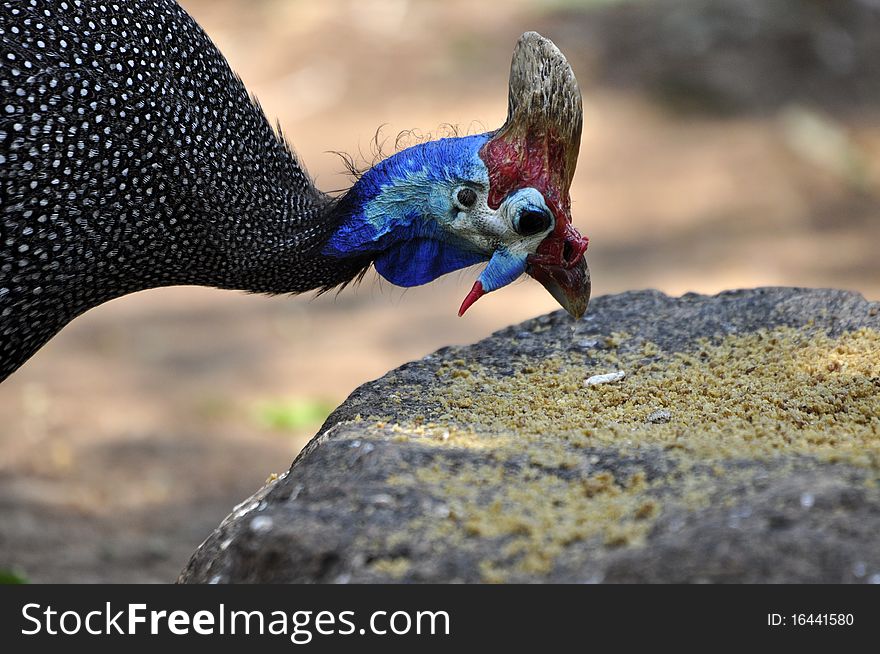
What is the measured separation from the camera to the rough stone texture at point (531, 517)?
2.04 metres

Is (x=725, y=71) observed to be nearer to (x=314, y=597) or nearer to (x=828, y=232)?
(x=828, y=232)

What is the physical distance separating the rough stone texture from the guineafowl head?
80 cm

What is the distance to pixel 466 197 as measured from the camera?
11.7ft

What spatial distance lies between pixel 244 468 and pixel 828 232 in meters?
5.31

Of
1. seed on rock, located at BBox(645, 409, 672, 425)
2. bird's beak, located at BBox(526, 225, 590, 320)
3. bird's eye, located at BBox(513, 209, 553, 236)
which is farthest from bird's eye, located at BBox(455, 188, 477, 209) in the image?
seed on rock, located at BBox(645, 409, 672, 425)

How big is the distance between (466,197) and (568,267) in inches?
16.3

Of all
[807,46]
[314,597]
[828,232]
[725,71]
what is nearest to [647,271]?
[828,232]

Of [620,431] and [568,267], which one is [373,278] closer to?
[568,267]

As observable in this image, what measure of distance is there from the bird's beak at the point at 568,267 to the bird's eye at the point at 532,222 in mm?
42

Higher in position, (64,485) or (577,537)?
(64,485)

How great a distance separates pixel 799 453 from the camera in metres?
2.44

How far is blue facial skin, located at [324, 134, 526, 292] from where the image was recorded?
3547 mm

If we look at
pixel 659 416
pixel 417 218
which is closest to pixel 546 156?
pixel 417 218

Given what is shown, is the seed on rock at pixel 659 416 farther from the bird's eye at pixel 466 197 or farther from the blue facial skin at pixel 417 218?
the bird's eye at pixel 466 197
